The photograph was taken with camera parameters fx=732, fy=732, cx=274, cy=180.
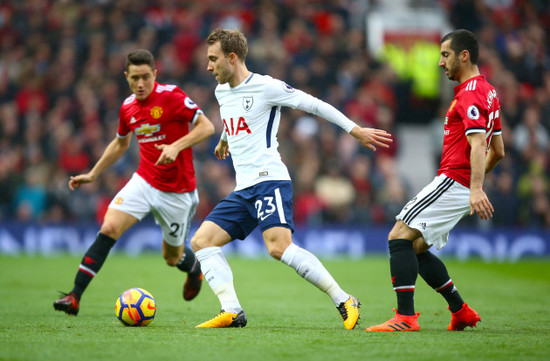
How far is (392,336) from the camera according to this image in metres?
5.74

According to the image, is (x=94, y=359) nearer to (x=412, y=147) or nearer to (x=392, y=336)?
(x=392, y=336)

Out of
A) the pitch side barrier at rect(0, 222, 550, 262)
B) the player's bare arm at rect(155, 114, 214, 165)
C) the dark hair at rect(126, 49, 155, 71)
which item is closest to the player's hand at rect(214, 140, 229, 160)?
the player's bare arm at rect(155, 114, 214, 165)

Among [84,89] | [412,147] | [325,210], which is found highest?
[84,89]

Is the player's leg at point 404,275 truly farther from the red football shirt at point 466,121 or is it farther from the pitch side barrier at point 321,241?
the pitch side barrier at point 321,241

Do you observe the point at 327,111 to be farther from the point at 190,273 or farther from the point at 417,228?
the point at 190,273

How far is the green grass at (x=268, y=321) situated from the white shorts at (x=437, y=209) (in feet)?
2.83

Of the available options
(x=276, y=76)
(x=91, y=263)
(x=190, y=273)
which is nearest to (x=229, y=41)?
(x=91, y=263)

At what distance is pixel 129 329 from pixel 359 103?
43.6 ft

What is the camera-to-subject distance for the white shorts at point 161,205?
25.6ft

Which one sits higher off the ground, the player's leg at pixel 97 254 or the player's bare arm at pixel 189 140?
the player's bare arm at pixel 189 140

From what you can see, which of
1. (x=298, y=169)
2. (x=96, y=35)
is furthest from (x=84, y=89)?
(x=298, y=169)

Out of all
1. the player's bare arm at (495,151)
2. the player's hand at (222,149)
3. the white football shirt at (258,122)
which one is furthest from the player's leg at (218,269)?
the player's bare arm at (495,151)

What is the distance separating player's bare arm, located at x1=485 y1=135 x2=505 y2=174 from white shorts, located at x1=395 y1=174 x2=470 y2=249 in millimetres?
468

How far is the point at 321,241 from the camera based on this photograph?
54.3 ft
